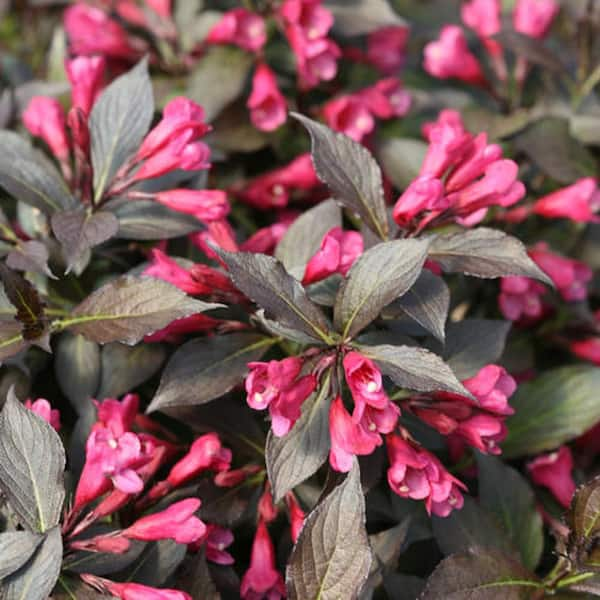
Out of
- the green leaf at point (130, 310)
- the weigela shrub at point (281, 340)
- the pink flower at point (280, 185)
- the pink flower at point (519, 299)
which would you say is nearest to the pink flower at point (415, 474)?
the weigela shrub at point (281, 340)

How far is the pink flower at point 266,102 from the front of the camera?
6.17ft

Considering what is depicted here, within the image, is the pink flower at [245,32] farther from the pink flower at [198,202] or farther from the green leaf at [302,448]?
the green leaf at [302,448]

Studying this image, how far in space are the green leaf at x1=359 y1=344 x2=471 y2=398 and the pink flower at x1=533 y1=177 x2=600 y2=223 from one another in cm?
73

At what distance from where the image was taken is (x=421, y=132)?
2107mm

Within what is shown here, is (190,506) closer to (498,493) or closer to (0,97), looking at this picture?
(498,493)

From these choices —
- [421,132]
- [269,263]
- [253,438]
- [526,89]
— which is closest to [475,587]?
[253,438]

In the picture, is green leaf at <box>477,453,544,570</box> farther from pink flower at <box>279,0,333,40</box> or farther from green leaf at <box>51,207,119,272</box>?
pink flower at <box>279,0,333,40</box>

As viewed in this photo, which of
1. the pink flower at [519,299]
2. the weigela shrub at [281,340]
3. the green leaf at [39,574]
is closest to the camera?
the green leaf at [39,574]

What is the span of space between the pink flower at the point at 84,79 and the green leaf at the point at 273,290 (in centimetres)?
65

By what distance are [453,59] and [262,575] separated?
1.29 m

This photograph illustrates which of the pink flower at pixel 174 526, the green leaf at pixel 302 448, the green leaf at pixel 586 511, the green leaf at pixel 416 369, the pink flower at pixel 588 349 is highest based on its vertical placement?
the green leaf at pixel 416 369

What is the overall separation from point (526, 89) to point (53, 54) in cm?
116

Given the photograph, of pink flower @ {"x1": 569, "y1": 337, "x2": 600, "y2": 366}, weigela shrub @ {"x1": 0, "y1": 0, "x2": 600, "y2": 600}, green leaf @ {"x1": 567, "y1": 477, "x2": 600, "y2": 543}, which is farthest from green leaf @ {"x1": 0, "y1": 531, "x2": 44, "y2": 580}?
pink flower @ {"x1": 569, "y1": 337, "x2": 600, "y2": 366}

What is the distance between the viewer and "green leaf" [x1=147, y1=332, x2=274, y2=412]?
1.27m
